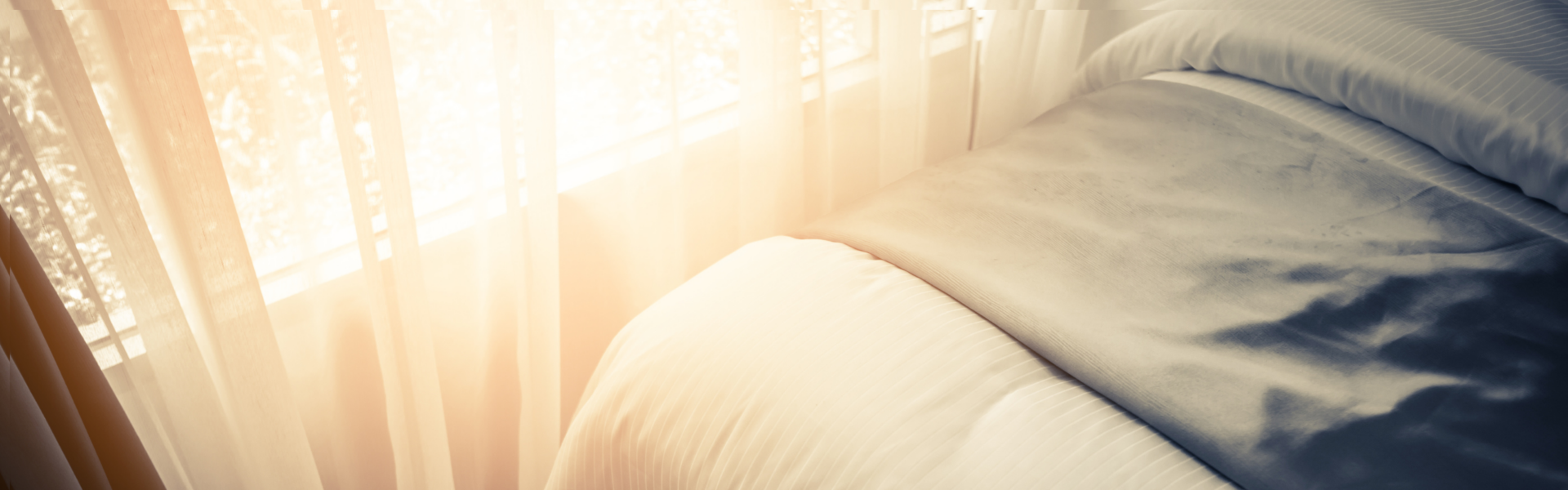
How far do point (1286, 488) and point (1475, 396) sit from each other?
16 cm

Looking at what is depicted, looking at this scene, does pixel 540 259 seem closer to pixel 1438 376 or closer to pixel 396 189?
pixel 396 189

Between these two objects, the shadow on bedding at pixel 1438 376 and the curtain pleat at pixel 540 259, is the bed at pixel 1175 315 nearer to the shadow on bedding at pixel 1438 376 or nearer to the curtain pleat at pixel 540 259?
the shadow on bedding at pixel 1438 376

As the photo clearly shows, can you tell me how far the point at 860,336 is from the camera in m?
0.56

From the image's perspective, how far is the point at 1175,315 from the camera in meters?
0.57

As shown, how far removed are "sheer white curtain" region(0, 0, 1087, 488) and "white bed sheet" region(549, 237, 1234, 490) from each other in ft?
1.07

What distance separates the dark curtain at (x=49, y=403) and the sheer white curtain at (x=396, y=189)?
91 millimetres

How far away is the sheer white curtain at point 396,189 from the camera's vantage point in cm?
62

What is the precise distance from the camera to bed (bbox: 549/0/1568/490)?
0.46 meters

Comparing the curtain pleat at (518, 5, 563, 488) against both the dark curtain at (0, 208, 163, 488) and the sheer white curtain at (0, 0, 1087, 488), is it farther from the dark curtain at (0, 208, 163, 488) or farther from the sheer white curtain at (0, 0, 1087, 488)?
the dark curtain at (0, 208, 163, 488)

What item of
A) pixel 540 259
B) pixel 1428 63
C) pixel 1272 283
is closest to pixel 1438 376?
pixel 1272 283

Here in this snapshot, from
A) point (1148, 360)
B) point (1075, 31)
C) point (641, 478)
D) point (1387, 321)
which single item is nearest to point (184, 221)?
point (641, 478)

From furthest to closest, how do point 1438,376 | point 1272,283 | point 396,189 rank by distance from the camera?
1. point 396,189
2. point 1272,283
3. point 1438,376

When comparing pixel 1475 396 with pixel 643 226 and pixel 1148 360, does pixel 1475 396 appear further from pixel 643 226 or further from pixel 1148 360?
pixel 643 226

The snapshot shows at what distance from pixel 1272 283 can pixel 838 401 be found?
39 cm
